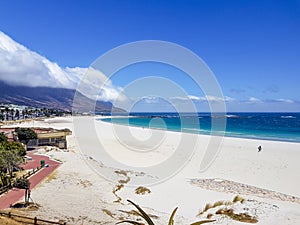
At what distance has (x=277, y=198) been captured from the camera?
50.5 feet

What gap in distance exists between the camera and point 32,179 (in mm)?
16984

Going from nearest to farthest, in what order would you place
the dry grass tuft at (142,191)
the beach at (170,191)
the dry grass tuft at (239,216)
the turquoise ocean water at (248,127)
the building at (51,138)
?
the dry grass tuft at (239,216)
the beach at (170,191)
the dry grass tuft at (142,191)
the building at (51,138)
the turquoise ocean water at (248,127)

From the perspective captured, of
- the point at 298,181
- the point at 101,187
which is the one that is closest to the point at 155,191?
the point at 101,187

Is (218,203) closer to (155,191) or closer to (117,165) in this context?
(155,191)

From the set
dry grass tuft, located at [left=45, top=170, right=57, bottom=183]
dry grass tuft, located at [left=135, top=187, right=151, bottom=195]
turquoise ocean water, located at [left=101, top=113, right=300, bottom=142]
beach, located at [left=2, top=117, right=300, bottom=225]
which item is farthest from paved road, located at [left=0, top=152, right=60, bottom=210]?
turquoise ocean water, located at [left=101, top=113, right=300, bottom=142]

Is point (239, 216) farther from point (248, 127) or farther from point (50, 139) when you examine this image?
point (248, 127)

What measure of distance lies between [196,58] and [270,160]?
699 inches

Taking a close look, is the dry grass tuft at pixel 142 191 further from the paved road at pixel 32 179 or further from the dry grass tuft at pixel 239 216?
the paved road at pixel 32 179

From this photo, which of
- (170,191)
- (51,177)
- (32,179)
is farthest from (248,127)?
(32,179)

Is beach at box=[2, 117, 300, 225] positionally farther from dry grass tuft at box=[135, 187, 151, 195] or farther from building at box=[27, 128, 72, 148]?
building at box=[27, 128, 72, 148]

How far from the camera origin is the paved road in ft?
42.6

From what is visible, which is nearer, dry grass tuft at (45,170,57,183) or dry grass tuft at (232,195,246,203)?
dry grass tuft at (232,195,246,203)

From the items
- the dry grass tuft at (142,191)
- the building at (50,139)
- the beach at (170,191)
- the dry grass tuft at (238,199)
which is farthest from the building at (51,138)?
the dry grass tuft at (238,199)

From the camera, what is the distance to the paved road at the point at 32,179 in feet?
42.6
